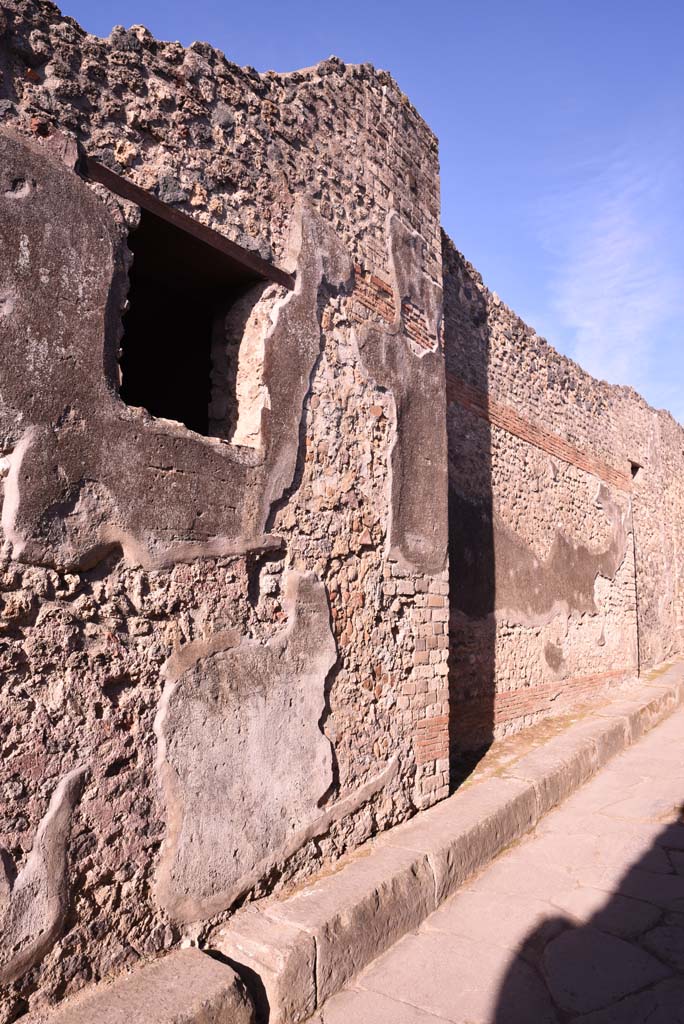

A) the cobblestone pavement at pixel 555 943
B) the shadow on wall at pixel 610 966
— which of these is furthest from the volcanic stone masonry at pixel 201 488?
the shadow on wall at pixel 610 966

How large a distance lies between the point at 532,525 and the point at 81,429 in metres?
4.47

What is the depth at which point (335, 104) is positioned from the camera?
3297mm

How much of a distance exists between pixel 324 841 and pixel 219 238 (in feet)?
7.38

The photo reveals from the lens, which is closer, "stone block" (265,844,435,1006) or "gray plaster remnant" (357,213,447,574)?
"stone block" (265,844,435,1006)

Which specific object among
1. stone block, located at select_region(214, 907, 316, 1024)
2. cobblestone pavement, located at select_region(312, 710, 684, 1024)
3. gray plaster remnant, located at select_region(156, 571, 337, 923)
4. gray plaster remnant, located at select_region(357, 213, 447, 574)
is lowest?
cobblestone pavement, located at select_region(312, 710, 684, 1024)

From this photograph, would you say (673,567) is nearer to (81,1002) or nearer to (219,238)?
(219,238)

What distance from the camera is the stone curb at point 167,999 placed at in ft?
5.87

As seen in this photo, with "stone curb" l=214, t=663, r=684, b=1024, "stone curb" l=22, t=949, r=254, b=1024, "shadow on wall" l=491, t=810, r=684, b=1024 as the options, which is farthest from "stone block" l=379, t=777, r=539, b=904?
"stone curb" l=22, t=949, r=254, b=1024

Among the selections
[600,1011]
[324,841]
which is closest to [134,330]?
[324,841]

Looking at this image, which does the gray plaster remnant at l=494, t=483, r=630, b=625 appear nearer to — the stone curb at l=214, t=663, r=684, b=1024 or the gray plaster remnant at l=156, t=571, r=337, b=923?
the stone curb at l=214, t=663, r=684, b=1024

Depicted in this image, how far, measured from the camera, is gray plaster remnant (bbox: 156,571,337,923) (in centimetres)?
223

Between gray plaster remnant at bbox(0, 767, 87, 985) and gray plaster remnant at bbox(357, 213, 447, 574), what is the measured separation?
1794 millimetres

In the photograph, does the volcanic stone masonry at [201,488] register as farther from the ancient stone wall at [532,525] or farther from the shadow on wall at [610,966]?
the ancient stone wall at [532,525]

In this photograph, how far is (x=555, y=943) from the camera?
265 centimetres
